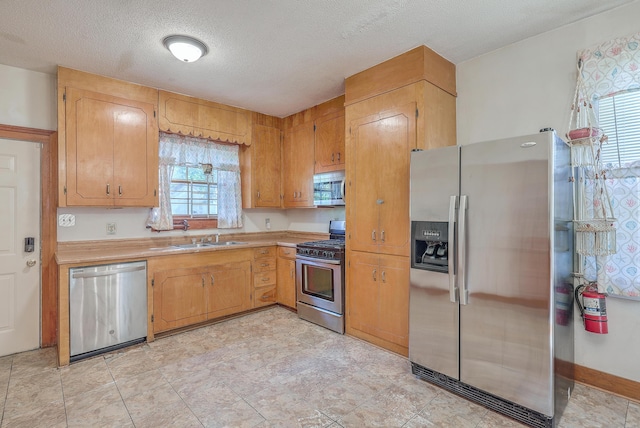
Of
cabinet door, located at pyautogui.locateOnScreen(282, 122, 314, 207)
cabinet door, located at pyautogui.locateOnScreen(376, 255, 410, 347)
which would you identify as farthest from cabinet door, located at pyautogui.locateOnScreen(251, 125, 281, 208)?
cabinet door, located at pyautogui.locateOnScreen(376, 255, 410, 347)

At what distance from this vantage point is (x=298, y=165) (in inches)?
178

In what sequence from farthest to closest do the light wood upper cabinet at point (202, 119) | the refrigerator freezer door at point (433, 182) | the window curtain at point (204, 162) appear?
the window curtain at point (204, 162), the light wood upper cabinet at point (202, 119), the refrigerator freezer door at point (433, 182)

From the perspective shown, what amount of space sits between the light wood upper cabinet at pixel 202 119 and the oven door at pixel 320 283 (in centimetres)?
189

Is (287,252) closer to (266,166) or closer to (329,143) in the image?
(266,166)

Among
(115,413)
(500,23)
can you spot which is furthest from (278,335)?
(500,23)

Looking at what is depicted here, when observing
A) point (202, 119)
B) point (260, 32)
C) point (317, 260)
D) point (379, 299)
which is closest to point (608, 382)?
point (379, 299)

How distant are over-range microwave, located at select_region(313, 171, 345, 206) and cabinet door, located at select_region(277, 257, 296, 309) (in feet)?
A: 2.91

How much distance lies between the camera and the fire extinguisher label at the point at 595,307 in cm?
221

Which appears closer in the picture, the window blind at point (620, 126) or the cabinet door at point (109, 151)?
the window blind at point (620, 126)

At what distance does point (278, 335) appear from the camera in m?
3.40

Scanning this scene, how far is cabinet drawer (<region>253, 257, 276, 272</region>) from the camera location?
4125mm

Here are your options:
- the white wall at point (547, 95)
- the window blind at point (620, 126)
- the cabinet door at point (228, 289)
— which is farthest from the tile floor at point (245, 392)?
the window blind at point (620, 126)

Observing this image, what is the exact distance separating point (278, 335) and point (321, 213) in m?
1.84

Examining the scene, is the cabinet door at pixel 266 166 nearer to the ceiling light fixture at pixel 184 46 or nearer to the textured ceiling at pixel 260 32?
the textured ceiling at pixel 260 32
